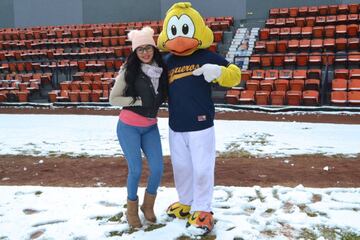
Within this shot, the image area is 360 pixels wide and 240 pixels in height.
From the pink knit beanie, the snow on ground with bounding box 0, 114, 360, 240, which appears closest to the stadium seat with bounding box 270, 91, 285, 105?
the snow on ground with bounding box 0, 114, 360, 240

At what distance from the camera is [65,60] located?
49.2ft

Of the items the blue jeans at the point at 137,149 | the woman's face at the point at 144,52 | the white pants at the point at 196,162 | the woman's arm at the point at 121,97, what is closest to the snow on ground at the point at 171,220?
the white pants at the point at 196,162

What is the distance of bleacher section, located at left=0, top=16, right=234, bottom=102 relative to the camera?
503 inches

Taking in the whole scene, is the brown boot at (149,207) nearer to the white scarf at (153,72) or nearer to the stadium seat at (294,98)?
the white scarf at (153,72)

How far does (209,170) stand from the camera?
3.11m

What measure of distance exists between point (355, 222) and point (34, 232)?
271 centimetres

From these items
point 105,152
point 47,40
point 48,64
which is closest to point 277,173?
point 105,152

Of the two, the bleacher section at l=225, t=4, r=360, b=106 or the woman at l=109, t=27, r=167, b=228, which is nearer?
the woman at l=109, t=27, r=167, b=228

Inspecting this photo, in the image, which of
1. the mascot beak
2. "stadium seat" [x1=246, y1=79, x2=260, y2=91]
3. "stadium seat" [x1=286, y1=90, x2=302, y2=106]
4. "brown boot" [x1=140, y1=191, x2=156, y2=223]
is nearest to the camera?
the mascot beak

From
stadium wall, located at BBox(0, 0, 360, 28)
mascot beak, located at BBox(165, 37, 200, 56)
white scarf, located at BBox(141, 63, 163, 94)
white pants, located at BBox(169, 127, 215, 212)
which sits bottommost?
white pants, located at BBox(169, 127, 215, 212)

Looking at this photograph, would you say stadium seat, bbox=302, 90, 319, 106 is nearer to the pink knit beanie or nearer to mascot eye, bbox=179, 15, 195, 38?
mascot eye, bbox=179, 15, 195, 38

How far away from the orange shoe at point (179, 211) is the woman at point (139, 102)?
0.35 meters

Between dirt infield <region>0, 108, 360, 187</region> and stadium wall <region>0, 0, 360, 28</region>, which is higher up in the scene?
stadium wall <region>0, 0, 360, 28</region>

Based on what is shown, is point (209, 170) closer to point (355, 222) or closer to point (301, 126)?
point (355, 222)
